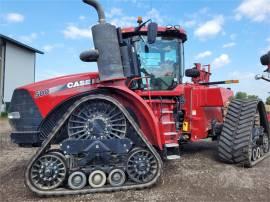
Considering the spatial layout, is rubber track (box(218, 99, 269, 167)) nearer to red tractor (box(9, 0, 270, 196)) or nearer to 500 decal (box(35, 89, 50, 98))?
red tractor (box(9, 0, 270, 196))

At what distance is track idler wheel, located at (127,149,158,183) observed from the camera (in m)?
5.70

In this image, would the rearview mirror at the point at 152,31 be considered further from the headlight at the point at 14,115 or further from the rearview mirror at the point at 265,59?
the headlight at the point at 14,115

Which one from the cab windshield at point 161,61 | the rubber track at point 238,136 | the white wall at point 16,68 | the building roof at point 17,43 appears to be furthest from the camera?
the white wall at point 16,68

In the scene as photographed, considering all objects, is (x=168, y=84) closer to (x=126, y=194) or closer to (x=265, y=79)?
(x=265, y=79)

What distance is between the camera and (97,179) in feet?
18.3

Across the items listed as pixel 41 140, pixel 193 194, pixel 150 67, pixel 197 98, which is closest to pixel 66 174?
pixel 41 140

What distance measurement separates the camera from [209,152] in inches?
353

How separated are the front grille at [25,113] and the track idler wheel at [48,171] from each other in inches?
25.7

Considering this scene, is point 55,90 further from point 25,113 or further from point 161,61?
point 161,61

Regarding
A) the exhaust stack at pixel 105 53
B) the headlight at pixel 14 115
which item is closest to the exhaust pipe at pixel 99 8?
the exhaust stack at pixel 105 53

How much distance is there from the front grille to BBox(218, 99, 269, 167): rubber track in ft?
11.8

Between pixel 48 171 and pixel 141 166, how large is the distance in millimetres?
1399

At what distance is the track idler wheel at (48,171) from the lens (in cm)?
543

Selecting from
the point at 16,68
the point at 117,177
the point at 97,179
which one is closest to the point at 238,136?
the point at 117,177
